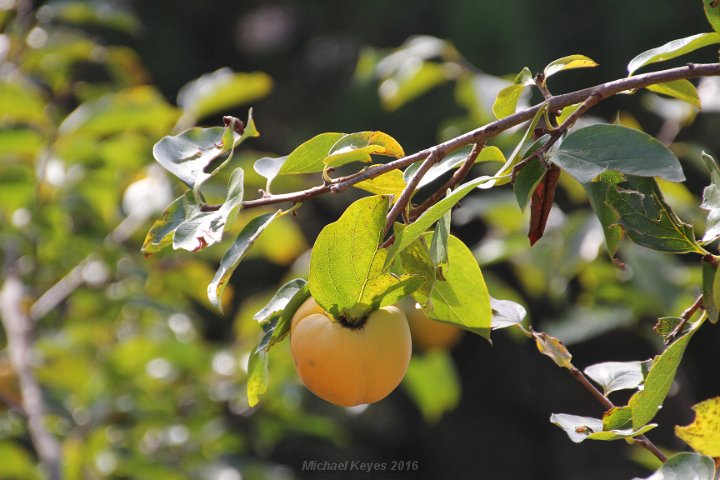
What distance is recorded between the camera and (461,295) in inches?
18.7

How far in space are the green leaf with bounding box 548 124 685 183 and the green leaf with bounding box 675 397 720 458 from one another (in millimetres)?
148

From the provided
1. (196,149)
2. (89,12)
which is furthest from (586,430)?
(89,12)

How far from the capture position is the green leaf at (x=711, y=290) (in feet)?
1.35

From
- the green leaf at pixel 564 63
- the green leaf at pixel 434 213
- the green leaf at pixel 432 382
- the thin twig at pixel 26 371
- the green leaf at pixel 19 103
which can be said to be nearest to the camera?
the green leaf at pixel 434 213

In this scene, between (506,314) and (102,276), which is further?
(102,276)

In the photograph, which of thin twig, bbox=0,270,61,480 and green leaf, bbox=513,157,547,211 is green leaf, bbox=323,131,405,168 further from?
thin twig, bbox=0,270,61,480

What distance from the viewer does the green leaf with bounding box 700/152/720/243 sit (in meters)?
0.42

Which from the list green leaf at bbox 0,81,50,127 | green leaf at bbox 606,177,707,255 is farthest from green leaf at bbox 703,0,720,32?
green leaf at bbox 0,81,50,127

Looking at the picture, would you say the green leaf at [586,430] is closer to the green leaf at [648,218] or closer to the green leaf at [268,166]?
the green leaf at [648,218]

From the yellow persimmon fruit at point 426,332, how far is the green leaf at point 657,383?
79cm

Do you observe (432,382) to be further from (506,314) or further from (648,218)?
(648,218)

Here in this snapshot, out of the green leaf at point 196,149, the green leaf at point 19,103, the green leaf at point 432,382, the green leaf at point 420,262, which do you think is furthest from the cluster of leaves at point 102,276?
the green leaf at point 420,262

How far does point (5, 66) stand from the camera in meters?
1.38

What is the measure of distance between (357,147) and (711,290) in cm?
19
